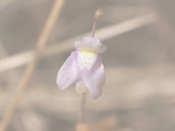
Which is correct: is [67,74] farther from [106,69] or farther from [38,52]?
[106,69]

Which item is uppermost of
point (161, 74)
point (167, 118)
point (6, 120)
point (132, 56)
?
point (132, 56)

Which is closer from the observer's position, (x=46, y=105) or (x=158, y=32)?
(x=46, y=105)

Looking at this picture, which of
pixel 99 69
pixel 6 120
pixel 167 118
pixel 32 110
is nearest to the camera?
pixel 99 69

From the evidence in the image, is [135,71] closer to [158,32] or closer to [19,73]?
[158,32]

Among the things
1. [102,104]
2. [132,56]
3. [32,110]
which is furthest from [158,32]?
[32,110]

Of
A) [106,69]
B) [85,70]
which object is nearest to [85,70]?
[85,70]

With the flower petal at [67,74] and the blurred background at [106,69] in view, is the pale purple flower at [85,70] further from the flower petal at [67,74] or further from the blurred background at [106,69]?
the blurred background at [106,69]

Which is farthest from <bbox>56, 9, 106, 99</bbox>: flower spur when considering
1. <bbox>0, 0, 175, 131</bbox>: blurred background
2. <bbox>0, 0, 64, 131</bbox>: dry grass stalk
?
<bbox>0, 0, 175, 131</bbox>: blurred background
